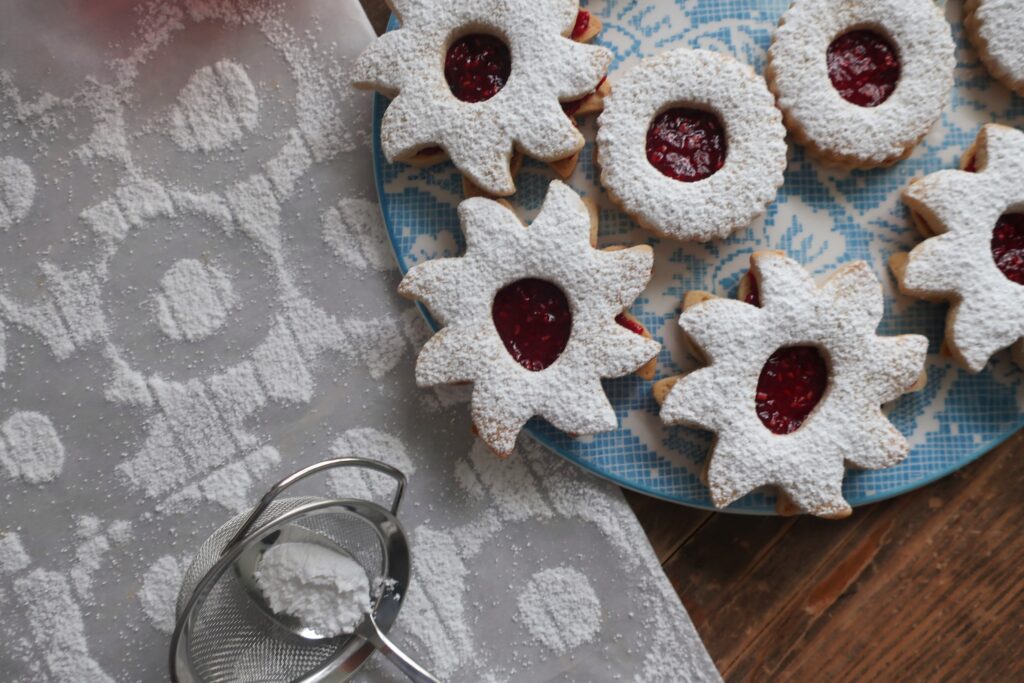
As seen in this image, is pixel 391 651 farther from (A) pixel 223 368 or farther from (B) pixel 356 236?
(B) pixel 356 236

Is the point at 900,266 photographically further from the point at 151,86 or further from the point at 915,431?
the point at 151,86

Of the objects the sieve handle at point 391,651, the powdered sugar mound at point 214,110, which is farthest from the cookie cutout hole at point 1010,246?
the powdered sugar mound at point 214,110

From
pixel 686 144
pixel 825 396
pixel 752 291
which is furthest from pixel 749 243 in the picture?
pixel 825 396

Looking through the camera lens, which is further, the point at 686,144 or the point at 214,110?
the point at 214,110

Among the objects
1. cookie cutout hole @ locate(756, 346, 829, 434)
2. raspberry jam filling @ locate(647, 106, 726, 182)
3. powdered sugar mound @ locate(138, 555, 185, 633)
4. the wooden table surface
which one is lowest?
the wooden table surface

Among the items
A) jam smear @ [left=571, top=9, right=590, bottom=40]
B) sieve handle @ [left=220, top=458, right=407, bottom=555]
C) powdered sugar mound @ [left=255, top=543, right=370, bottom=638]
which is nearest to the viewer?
sieve handle @ [left=220, top=458, right=407, bottom=555]

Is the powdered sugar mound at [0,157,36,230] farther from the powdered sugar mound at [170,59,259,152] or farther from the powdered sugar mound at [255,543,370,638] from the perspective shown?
the powdered sugar mound at [255,543,370,638]

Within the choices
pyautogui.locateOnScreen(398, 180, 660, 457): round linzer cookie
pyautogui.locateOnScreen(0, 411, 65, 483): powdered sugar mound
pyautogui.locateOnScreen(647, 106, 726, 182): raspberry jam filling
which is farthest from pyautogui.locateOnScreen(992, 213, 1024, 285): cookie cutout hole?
pyautogui.locateOnScreen(0, 411, 65, 483): powdered sugar mound
